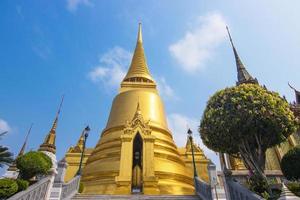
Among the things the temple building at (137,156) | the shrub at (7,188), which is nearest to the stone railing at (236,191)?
the temple building at (137,156)

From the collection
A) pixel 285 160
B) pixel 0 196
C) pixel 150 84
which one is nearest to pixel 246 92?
pixel 285 160

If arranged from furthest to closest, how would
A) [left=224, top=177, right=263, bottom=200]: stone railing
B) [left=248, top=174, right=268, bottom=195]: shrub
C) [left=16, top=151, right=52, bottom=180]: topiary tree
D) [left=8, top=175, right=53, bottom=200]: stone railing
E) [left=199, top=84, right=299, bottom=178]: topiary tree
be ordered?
[left=199, top=84, right=299, bottom=178]: topiary tree
[left=16, top=151, right=52, bottom=180]: topiary tree
[left=248, top=174, right=268, bottom=195]: shrub
[left=224, top=177, right=263, bottom=200]: stone railing
[left=8, top=175, right=53, bottom=200]: stone railing

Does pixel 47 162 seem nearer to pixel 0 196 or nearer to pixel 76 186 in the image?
pixel 76 186

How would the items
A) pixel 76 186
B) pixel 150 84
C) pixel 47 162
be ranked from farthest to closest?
1. pixel 150 84
2. pixel 76 186
3. pixel 47 162

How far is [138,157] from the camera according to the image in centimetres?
1927

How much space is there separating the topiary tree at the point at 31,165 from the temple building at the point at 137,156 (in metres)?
6.13

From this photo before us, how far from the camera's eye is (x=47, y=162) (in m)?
11.7

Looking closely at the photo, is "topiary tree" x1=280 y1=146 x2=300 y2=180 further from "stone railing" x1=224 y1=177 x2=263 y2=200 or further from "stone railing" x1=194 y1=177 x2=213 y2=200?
"stone railing" x1=224 y1=177 x2=263 y2=200

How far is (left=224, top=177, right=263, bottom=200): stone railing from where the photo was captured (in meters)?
8.32

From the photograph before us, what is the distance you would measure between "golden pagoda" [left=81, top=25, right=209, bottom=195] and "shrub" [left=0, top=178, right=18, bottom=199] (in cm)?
801

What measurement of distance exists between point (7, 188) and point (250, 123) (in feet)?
36.7

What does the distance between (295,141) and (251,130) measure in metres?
12.1

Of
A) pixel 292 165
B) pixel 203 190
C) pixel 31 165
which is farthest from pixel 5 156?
pixel 292 165

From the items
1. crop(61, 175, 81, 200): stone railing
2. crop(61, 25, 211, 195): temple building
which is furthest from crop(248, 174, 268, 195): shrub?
crop(61, 175, 81, 200): stone railing
